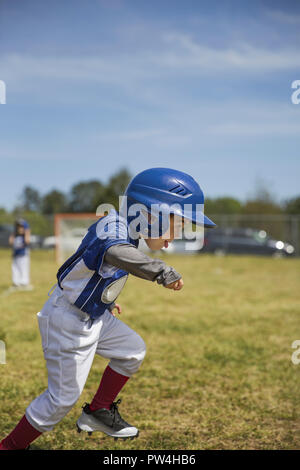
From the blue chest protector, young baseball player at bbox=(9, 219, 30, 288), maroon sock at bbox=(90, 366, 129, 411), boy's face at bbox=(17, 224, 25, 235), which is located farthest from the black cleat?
boy's face at bbox=(17, 224, 25, 235)

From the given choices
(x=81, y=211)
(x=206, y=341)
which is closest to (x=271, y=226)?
(x=206, y=341)

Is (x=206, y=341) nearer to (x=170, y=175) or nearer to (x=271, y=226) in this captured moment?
(x=170, y=175)

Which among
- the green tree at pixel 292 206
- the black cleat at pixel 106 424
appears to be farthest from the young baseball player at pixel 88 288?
the green tree at pixel 292 206

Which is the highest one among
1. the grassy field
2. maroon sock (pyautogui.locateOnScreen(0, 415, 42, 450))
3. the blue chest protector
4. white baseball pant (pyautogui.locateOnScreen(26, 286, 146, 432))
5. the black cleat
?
the blue chest protector

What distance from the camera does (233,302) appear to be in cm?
970

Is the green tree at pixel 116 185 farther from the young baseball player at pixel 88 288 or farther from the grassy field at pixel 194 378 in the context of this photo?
the young baseball player at pixel 88 288

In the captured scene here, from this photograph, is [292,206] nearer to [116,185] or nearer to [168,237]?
[116,185]

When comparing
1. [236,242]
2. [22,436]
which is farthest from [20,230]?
[236,242]

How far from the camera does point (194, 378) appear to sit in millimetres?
4816

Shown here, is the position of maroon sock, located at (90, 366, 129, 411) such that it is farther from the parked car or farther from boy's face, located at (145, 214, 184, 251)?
the parked car

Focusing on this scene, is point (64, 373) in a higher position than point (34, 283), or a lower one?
higher

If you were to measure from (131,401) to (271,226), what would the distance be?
26857mm

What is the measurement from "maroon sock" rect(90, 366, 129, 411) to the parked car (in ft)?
78.1

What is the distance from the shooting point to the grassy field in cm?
351
